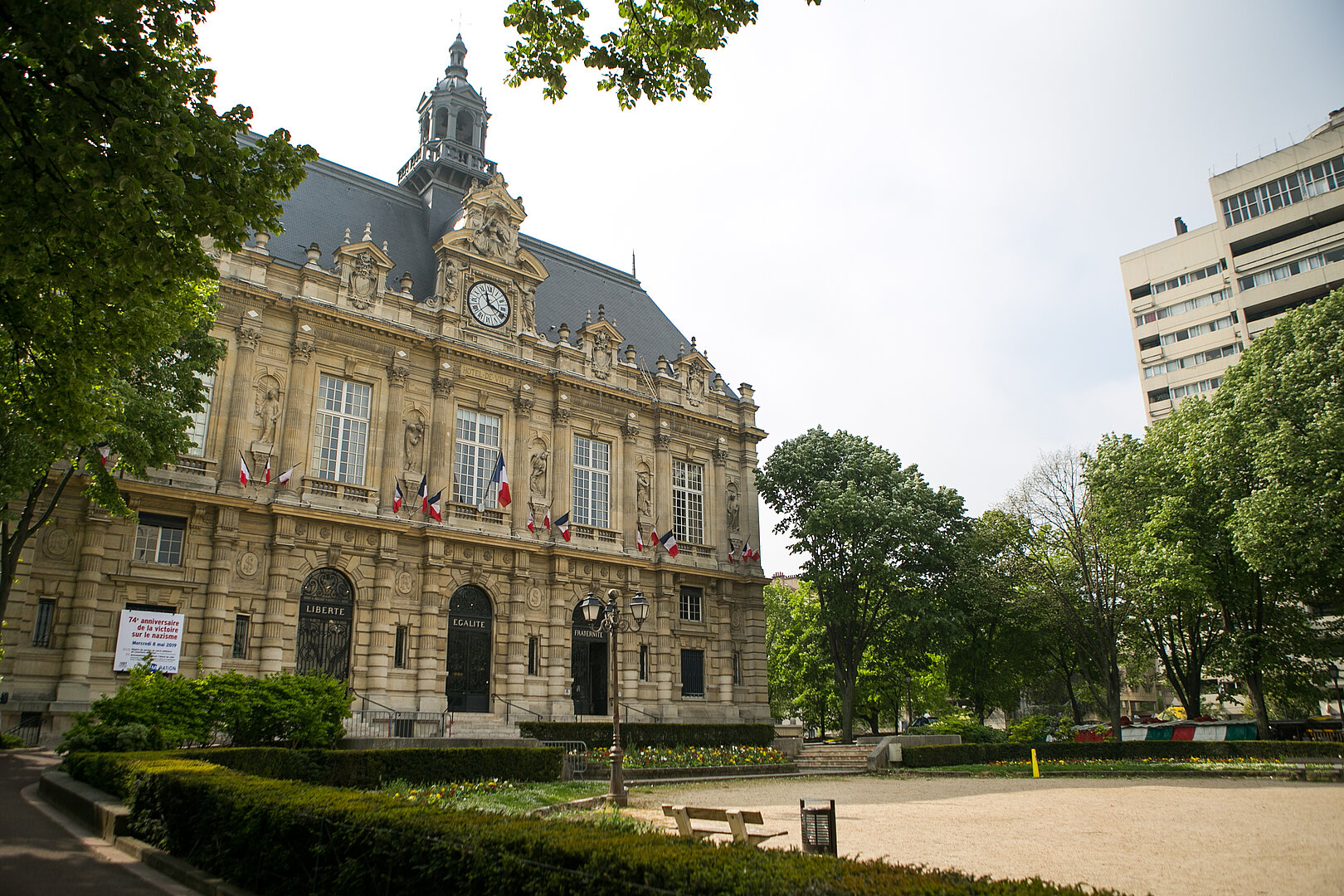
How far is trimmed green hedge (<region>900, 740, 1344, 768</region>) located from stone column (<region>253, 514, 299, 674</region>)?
2162 cm

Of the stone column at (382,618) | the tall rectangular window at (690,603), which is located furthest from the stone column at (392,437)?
the tall rectangular window at (690,603)

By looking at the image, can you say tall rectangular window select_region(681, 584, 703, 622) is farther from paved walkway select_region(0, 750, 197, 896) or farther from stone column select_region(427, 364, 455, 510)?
paved walkway select_region(0, 750, 197, 896)

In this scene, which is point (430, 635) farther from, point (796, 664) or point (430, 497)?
point (796, 664)

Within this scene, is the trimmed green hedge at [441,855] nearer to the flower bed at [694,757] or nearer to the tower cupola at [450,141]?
the flower bed at [694,757]

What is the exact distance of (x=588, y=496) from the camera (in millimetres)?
35312

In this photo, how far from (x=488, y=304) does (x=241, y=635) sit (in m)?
15.2

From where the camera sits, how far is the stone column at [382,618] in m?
27.3

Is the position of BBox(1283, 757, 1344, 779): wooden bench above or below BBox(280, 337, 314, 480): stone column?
below

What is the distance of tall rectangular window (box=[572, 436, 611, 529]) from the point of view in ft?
115

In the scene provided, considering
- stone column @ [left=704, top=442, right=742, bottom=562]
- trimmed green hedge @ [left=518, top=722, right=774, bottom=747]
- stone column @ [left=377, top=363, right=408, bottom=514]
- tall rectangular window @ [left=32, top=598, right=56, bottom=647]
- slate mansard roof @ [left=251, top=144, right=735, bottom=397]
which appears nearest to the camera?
tall rectangular window @ [left=32, top=598, right=56, bottom=647]

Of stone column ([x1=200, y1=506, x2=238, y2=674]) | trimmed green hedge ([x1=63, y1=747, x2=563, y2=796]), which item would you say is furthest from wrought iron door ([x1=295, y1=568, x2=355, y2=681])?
trimmed green hedge ([x1=63, y1=747, x2=563, y2=796])

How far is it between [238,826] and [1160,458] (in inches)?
1370

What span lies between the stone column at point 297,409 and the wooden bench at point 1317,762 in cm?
3072

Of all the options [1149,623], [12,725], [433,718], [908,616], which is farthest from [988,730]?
[12,725]
